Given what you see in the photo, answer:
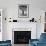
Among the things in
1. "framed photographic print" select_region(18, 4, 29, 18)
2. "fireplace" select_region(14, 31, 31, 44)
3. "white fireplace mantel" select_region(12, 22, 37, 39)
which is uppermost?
"framed photographic print" select_region(18, 4, 29, 18)

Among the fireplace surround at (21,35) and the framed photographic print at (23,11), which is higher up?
the framed photographic print at (23,11)

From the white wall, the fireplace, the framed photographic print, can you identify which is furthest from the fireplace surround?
the framed photographic print

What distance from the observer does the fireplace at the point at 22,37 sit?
7.87 m

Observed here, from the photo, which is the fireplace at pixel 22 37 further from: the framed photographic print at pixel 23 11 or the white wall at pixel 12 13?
the framed photographic print at pixel 23 11

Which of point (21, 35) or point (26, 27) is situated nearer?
point (26, 27)

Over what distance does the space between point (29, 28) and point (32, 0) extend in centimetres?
162

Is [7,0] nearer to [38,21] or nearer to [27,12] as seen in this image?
[27,12]

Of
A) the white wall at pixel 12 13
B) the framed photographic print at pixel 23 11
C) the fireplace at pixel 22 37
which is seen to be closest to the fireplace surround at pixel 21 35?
the fireplace at pixel 22 37

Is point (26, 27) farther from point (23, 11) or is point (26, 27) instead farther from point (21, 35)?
point (23, 11)

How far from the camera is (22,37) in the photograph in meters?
7.94

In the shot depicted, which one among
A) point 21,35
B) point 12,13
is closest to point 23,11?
point 12,13

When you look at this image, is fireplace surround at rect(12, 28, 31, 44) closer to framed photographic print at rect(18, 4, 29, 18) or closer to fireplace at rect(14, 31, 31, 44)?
fireplace at rect(14, 31, 31, 44)

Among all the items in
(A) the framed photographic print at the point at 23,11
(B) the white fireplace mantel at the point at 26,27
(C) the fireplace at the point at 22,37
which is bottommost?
(C) the fireplace at the point at 22,37

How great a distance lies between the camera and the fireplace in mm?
7871
